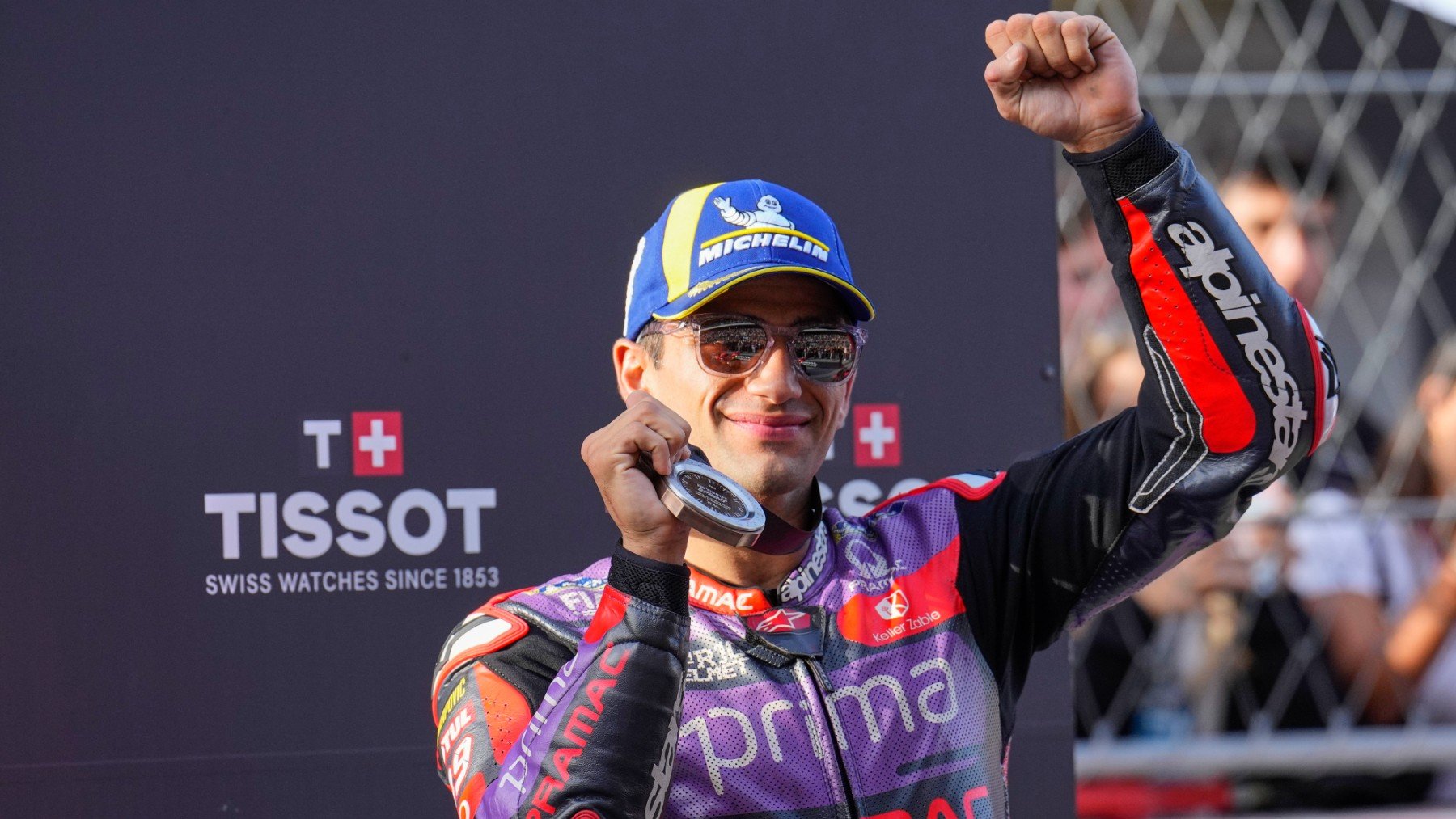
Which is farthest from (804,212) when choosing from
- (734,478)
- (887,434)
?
(887,434)

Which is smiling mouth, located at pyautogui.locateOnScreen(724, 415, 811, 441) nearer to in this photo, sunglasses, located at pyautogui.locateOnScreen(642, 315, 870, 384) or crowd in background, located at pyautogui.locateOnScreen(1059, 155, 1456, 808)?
sunglasses, located at pyautogui.locateOnScreen(642, 315, 870, 384)

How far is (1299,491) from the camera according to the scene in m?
3.12

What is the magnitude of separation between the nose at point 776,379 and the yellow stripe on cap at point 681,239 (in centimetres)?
11

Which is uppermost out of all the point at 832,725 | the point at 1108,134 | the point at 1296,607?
the point at 1108,134

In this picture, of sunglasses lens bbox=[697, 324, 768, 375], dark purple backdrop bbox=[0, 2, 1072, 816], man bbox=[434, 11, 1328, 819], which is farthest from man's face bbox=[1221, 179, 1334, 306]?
sunglasses lens bbox=[697, 324, 768, 375]

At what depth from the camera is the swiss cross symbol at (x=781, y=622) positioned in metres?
1.45

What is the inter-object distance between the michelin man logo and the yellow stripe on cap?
0.10 feet

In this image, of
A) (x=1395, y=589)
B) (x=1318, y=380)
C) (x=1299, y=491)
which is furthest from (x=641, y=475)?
(x=1395, y=589)

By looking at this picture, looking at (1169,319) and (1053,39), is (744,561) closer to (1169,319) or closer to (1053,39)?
(1169,319)

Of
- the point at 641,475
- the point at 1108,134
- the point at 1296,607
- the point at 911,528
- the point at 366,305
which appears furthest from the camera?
the point at 1296,607

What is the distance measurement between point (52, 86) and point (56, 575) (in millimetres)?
579

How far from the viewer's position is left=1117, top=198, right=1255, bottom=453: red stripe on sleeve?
1.37 metres

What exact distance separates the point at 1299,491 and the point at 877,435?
165 centimetres

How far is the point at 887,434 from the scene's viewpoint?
187 centimetres
